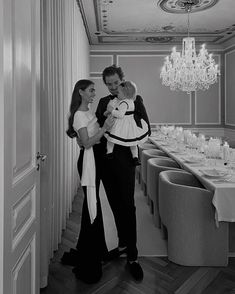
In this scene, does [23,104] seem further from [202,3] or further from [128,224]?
[202,3]

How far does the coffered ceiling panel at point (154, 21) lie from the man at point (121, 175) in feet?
13.6

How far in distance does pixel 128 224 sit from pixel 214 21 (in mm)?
6443

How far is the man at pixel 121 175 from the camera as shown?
2.77 metres

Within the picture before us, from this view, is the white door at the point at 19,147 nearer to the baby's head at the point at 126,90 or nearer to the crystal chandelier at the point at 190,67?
the baby's head at the point at 126,90

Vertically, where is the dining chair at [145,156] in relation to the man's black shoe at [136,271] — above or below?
above

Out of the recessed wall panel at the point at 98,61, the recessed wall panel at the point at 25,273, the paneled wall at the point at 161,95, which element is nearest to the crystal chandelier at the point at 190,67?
the paneled wall at the point at 161,95

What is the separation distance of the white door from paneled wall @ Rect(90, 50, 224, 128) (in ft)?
27.5

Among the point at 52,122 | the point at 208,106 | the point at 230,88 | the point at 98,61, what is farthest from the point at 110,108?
the point at 208,106

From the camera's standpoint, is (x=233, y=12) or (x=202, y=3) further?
(x=233, y=12)

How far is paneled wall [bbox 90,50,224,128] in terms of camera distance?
10227 mm

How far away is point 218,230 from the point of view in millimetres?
3037

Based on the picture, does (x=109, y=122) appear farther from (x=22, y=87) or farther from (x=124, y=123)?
(x=22, y=87)

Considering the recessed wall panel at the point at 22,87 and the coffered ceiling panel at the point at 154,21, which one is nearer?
the recessed wall panel at the point at 22,87

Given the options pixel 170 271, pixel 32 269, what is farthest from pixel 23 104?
pixel 170 271
